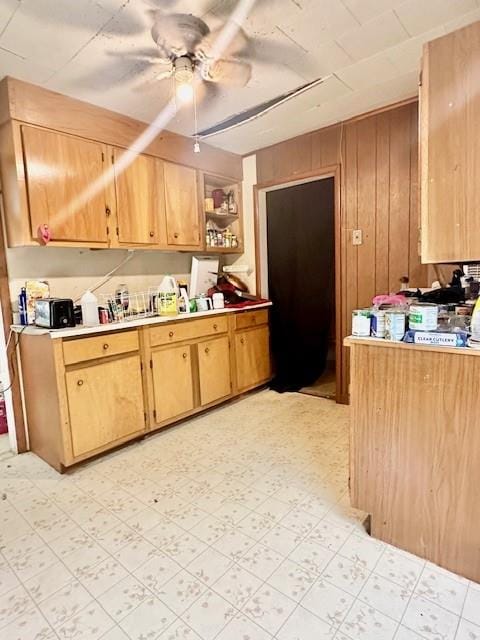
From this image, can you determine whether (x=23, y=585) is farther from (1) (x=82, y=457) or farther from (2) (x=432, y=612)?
(2) (x=432, y=612)

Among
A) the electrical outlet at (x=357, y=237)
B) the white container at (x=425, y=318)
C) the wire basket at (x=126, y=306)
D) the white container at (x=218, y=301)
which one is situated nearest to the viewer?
the white container at (x=425, y=318)

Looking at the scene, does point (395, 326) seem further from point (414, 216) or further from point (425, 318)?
point (414, 216)

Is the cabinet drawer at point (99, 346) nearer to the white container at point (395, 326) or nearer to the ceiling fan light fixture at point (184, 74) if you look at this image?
the ceiling fan light fixture at point (184, 74)

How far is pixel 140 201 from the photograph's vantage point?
2.68 metres

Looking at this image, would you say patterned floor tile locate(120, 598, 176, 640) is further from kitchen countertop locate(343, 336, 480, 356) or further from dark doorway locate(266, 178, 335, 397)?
dark doorway locate(266, 178, 335, 397)

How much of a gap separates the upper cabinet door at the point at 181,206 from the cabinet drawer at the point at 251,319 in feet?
2.47

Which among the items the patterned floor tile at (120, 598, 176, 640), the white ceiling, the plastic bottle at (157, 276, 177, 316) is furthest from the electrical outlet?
the patterned floor tile at (120, 598, 176, 640)

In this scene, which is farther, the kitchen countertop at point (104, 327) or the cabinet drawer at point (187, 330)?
the cabinet drawer at point (187, 330)

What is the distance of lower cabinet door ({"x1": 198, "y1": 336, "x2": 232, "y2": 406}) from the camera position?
2.90 m

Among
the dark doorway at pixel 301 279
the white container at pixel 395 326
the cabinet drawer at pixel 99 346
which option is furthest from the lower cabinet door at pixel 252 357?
the white container at pixel 395 326

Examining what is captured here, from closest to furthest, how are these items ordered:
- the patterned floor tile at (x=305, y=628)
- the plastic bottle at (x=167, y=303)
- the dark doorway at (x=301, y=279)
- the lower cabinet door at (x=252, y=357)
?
1. the patterned floor tile at (x=305, y=628)
2. the plastic bottle at (x=167, y=303)
3. the lower cabinet door at (x=252, y=357)
4. the dark doorway at (x=301, y=279)

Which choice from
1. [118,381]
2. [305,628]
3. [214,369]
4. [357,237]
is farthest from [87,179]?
[305,628]

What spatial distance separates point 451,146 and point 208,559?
1.81 metres

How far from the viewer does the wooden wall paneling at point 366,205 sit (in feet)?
8.98
